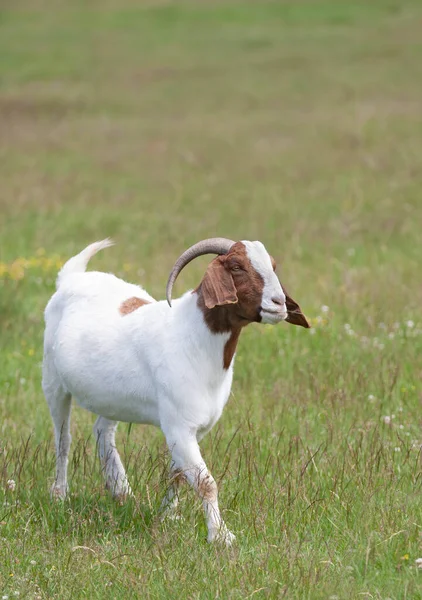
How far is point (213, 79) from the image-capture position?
28438 millimetres

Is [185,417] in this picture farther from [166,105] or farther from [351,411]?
[166,105]

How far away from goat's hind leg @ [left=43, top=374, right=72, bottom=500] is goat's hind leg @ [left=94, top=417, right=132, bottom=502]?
7.6 inches

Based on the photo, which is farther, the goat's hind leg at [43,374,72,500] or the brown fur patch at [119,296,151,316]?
the goat's hind leg at [43,374,72,500]

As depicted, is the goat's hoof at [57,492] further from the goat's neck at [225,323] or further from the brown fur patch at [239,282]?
the brown fur patch at [239,282]

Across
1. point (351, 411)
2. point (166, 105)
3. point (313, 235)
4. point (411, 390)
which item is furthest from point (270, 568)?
point (166, 105)

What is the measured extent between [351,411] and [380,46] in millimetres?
24847

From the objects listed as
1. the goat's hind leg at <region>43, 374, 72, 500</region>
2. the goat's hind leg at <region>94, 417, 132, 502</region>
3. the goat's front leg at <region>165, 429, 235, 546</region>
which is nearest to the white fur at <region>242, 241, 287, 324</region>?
the goat's front leg at <region>165, 429, 235, 546</region>

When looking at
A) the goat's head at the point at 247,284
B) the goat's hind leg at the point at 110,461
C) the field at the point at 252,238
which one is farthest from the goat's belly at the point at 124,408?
the goat's head at the point at 247,284

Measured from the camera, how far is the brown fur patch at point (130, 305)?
6258 mm

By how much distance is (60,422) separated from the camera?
6.65m

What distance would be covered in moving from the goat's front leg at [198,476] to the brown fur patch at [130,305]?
973 mm

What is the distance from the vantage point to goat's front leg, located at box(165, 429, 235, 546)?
17.5ft

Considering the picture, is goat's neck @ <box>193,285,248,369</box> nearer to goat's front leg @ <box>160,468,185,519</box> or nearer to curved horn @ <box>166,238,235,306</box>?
curved horn @ <box>166,238,235,306</box>

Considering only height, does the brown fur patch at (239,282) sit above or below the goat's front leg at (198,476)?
above
